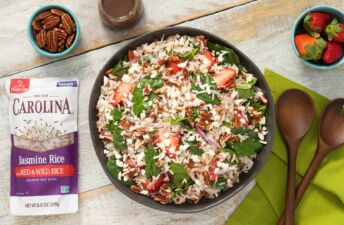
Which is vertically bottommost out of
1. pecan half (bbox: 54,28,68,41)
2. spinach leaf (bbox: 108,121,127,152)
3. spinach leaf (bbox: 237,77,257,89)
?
spinach leaf (bbox: 108,121,127,152)

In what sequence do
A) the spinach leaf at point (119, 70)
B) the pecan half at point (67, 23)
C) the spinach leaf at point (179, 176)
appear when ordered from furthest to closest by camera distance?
1. the pecan half at point (67, 23)
2. the spinach leaf at point (119, 70)
3. the spinach leaf at point (179, 176)

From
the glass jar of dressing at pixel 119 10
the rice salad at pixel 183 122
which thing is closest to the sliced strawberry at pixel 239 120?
the rice salad at pixel 183 122

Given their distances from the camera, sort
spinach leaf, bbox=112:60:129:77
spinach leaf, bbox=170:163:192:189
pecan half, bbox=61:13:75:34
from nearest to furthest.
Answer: spinach leaf, bbox=170:163:192:189 → spinach leaf, bbox=112:60:129:77 → pecan half, bbox=61:13:75:34

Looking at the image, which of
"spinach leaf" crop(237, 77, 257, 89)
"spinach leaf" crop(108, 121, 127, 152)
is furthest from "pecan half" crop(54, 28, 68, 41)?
"spinach leaf" crop(237, 77, 257, 89)

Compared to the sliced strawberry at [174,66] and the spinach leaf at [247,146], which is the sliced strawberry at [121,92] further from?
the spinach leaf at [247,146]

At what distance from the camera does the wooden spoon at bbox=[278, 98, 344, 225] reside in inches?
54.9

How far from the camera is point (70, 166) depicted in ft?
4.90

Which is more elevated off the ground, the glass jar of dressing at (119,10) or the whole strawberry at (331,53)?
the glass jar of dressing at (119,10)

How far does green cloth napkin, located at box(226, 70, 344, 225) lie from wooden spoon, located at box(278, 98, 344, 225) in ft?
0.13

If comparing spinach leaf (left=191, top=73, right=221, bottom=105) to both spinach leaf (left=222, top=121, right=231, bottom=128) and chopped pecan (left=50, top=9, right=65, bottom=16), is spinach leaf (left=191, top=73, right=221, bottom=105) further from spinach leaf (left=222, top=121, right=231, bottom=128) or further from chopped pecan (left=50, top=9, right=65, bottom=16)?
chopped pecan (left=50, top=9, right=65, bottom=16)

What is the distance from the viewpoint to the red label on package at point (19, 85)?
1.50 metres

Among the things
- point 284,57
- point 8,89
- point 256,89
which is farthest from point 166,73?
point 8,89

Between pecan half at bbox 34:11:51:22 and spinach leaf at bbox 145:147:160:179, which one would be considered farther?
pecan half at bbox 34:11:51:22

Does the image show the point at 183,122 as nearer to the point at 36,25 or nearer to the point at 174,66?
the point at 174,66
